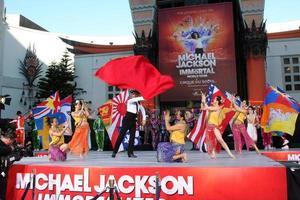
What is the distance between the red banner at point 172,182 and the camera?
502cm

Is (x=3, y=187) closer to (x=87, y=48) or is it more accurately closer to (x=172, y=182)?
(x=172, y=182)

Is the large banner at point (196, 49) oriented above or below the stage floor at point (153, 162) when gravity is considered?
above

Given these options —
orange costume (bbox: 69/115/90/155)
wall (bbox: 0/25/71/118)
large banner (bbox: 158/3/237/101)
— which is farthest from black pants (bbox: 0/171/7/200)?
wall (bbox: 0/25/71/118)

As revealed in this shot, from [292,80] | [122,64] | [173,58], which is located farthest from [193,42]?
[122,64]

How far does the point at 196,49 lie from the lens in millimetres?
19484

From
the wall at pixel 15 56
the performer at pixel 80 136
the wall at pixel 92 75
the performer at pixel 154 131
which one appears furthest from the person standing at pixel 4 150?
the wall at pixel 92 75

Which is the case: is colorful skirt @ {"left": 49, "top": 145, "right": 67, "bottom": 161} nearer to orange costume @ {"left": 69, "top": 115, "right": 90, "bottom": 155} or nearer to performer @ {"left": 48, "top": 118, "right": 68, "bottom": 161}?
performer @ {"left": 48, "top": 118, "right": 68, "bottom": 161}

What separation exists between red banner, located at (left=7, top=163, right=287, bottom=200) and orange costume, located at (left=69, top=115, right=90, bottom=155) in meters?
2.97

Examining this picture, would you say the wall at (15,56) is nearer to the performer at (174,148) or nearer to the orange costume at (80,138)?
the orange costume at (80,138)

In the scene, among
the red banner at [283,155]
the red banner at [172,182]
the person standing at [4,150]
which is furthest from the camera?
the red banner at [283,155]

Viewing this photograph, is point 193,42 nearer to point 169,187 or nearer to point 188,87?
point 188,87

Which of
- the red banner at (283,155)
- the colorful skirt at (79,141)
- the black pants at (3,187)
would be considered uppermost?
the colorful skirt at (79,141)

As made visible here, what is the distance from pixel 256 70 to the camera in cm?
1961

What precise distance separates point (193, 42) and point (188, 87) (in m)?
2.54
